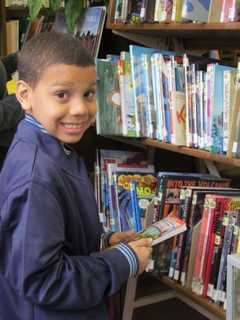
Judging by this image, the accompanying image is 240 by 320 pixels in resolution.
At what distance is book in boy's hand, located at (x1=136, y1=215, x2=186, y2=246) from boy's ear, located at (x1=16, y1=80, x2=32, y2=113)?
0.44 meters

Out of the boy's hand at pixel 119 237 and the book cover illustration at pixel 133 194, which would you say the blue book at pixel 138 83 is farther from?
the boy's hand at pixel 119 237

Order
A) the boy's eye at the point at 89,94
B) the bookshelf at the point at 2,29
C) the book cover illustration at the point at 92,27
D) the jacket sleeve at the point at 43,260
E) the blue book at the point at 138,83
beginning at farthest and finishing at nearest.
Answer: the bookshelf at the point at 2,29 < the book cover illustration at the point at 92,27 < the blue book at the point at 138,83 < the boy's eye at the point at 89,94 < the jacket sleeve at the point at 43,260

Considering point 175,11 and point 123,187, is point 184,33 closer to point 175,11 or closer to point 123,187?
point 175,11

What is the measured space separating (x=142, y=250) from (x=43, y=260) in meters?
0.28

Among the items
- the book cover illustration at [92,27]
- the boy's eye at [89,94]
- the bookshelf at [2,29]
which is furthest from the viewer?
the bookshelf at [2,29]

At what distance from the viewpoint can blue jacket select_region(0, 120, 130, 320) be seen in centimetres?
87

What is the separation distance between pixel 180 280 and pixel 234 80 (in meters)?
0.67

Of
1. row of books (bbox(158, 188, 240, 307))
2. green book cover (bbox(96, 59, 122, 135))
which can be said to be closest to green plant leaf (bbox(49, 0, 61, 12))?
green book cover (bbox(96, 59, 122, 135))

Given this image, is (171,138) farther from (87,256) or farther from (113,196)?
(87,256)

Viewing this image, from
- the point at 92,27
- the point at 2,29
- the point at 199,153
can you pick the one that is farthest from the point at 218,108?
the point at 2,29

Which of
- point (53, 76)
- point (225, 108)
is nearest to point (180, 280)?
point (225, 108)

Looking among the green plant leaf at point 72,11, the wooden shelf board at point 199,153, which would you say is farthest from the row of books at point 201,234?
the green plant leaf at point 72,11

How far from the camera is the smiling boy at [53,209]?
0.88 metres

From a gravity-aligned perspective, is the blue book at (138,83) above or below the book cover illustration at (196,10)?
below
